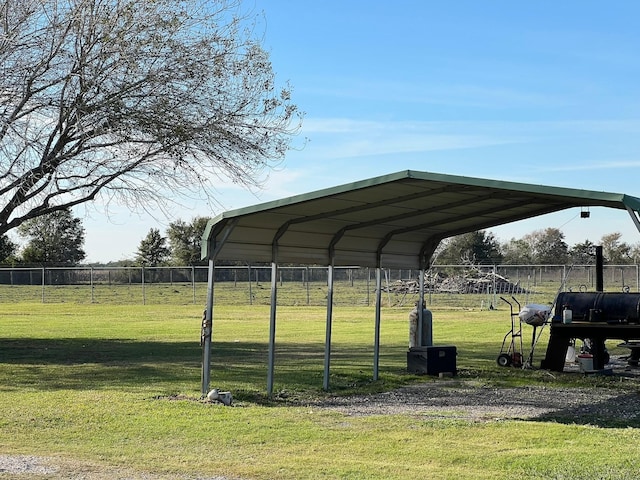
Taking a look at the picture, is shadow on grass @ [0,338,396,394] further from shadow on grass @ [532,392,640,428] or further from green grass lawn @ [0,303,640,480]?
shadow on grass @ [532,392,640,428]

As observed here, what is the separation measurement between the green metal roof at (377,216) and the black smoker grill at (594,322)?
2442mm

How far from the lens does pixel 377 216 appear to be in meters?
13.4

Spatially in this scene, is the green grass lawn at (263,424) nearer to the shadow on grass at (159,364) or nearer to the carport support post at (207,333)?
the shadow on grass at (159,364)

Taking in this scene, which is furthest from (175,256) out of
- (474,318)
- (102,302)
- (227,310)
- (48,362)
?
(48,362)

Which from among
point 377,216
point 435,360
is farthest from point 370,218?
point 435,360

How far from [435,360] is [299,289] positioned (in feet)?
125

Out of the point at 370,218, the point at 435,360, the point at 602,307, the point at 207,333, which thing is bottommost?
the point at 435,360

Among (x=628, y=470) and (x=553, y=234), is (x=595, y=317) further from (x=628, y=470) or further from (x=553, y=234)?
(x=553, y=234)

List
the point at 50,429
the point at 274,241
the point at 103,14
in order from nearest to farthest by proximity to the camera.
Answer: the point at 50,429, the point at 274,241, the point at 103,14

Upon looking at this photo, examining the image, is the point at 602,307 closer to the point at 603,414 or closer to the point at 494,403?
the point at 494,403

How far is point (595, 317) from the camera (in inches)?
642

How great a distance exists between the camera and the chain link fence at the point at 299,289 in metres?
42.3

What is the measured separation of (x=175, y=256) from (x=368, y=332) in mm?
46000

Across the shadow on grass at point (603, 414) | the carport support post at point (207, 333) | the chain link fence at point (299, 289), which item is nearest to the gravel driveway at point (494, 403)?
the shadow on grass at point (603, 414)
